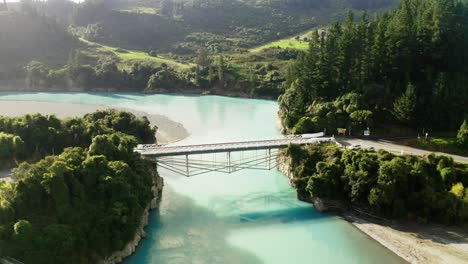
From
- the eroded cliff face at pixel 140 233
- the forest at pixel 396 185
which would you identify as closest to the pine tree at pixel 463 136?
the forest at pixel 396 185

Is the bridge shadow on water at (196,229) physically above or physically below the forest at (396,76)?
below

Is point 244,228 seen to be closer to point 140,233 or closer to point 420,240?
point 140,233

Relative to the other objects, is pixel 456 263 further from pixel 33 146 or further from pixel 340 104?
pixel 33 146

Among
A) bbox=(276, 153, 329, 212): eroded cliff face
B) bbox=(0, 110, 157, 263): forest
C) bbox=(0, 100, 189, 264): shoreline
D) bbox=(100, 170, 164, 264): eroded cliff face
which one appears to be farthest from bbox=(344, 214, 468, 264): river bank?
bbox=(0, 110, 157, 263): forest

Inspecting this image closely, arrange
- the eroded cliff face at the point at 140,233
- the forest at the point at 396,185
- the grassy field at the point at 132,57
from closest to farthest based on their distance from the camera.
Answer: the eroded cliff face at the point at 140,233, the forest at the point at 396,185, the grassy field at the point at 132,57

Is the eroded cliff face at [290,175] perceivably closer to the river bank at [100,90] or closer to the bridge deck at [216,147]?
the bridge deck at [216,147]

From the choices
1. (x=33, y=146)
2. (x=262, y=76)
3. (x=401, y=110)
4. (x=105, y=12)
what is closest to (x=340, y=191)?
(x=401, y=110)

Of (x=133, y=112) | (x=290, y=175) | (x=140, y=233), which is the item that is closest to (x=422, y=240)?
(x=290, y=175)

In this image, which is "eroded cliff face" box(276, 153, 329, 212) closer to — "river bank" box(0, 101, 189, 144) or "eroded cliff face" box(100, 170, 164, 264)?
"eroded cliff face" box(100, 170, 164, 264)
